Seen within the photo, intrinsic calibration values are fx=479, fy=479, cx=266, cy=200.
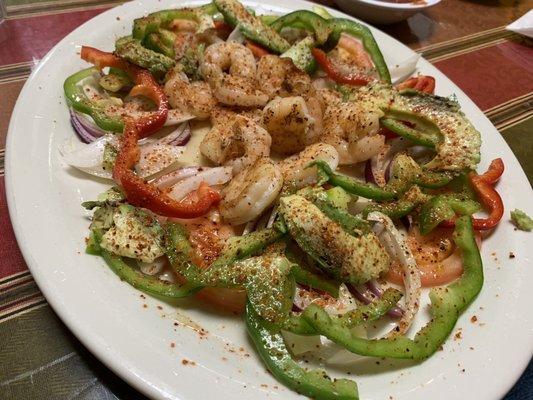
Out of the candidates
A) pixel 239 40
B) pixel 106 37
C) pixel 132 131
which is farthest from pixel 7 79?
pixel 239 40

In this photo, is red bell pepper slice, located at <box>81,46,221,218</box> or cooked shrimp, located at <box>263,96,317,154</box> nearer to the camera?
red bell pepper slice, located at <box>81,46,221,218</box>

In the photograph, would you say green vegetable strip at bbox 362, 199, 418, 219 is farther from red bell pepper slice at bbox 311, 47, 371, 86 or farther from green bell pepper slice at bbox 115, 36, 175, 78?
green bell pepper slice at bbox 115, 36, 175, 78

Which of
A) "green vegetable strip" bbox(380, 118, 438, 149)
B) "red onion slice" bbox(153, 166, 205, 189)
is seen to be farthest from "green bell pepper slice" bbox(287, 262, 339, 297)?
"green vegetable strip" bbox(380, 118, 438, 149)

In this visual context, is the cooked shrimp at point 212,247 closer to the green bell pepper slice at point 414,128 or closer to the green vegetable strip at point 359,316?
the green vegetable strip at point 359,316

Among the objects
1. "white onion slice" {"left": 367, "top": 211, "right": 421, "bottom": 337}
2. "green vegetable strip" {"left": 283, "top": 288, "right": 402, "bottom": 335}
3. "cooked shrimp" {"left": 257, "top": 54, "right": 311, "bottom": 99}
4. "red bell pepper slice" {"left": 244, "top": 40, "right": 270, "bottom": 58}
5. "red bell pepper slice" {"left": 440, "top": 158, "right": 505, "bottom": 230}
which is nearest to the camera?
"green vegetable strip" {"left": 283, "top": 288, "right": 402, "bottom": 335}

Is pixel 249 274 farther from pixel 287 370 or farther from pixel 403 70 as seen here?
pixel 403 70

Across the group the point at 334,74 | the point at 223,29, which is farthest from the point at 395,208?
the point at 223,29

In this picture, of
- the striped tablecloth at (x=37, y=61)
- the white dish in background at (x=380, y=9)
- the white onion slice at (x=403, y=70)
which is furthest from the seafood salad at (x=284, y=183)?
the white dish in background at (x=380, y=9)

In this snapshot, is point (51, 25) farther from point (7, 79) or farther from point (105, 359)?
point (105, 359)
